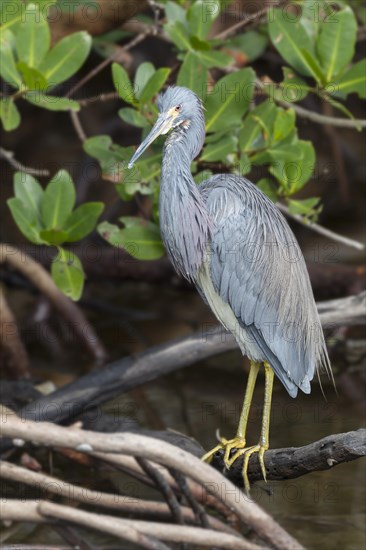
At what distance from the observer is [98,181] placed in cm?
775

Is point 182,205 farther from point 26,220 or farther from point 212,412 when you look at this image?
point 212,412

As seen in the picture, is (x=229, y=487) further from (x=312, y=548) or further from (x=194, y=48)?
(x=194, y=48)

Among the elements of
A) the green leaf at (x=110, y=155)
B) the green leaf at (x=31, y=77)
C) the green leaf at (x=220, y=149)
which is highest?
the green leaf at (x=31, y=77)

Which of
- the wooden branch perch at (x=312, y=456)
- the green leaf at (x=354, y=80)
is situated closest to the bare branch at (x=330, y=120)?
the green leaf at (x=354, y=80)

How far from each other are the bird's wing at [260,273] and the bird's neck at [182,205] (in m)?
0.06

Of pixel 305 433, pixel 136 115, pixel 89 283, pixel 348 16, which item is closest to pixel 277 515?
pixel 305 433

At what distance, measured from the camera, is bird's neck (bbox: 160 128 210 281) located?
3424 millimetres

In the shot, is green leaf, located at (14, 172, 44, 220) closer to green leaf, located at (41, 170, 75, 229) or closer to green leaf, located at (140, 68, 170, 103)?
green leaf, located at (41, 170, 75, 229)

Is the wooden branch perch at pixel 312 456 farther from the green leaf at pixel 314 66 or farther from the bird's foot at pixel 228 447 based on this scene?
the green leaf at pixel 314 66

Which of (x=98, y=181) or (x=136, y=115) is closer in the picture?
(x=136, y=115)

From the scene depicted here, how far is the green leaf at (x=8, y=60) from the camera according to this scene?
369 cm

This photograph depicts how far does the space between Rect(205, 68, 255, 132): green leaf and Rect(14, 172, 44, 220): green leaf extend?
72cm

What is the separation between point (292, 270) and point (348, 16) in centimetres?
107

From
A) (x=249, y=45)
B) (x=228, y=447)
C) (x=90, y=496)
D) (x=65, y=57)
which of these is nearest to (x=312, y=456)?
(x=228, y=447)
